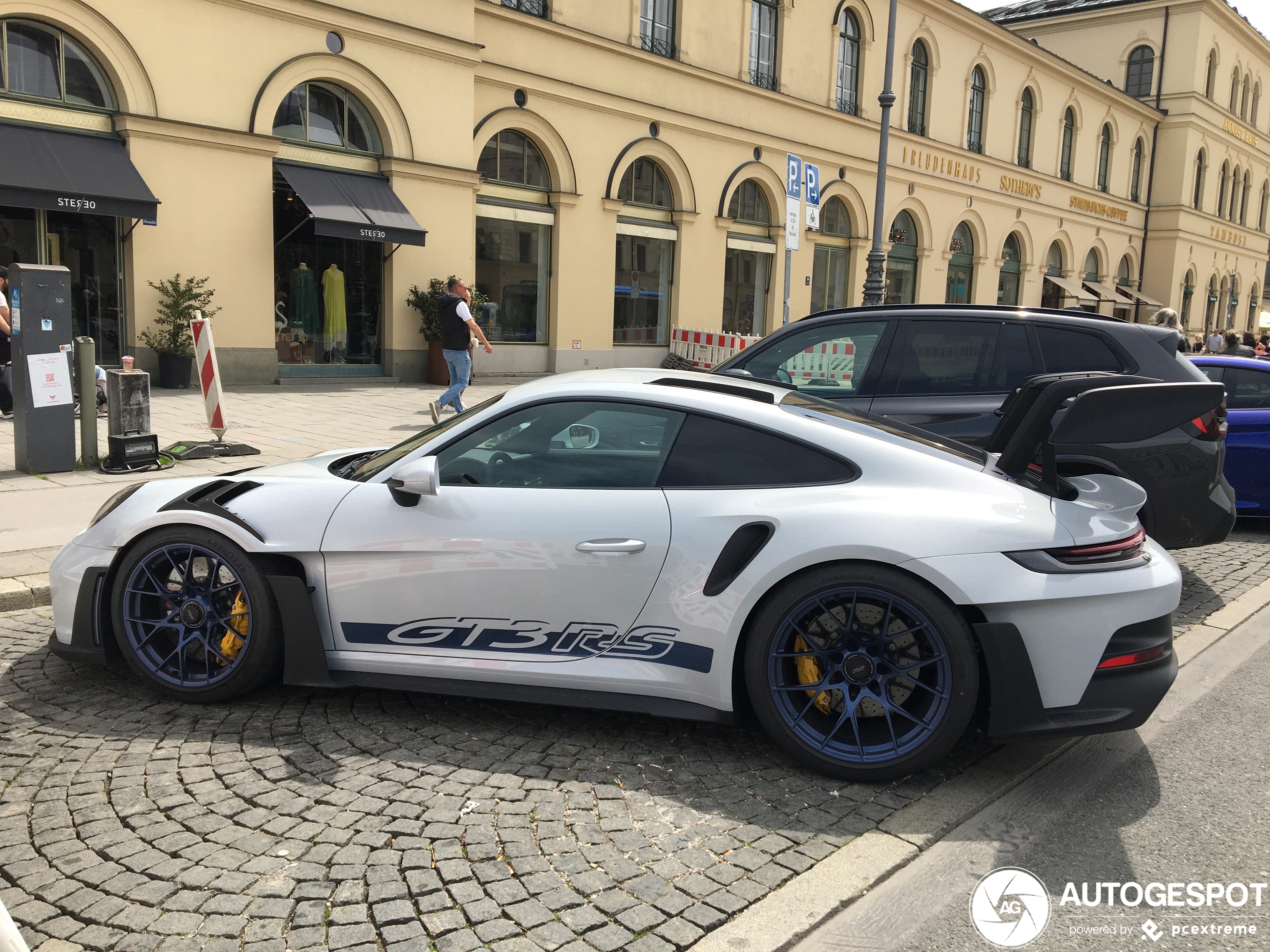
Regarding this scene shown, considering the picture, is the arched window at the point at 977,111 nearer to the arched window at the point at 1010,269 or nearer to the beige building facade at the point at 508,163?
the beige building facade at the point at 508,163

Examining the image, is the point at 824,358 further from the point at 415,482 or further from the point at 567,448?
the point at 415,482

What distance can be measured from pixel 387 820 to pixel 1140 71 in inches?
2054

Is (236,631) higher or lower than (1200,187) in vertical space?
lower

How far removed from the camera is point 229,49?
1532 cm

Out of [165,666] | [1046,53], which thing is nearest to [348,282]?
[165,666]

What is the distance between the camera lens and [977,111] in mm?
33562

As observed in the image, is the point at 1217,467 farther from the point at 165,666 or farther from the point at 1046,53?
the point at 1046,53

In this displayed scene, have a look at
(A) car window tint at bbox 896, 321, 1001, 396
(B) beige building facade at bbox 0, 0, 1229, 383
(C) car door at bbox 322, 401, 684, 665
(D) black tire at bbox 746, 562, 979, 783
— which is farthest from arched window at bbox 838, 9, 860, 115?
(D) black tire at bbox 746, 562, 979, 783

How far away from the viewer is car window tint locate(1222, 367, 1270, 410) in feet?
27.3

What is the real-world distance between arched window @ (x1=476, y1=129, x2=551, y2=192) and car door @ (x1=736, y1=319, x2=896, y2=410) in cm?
1397

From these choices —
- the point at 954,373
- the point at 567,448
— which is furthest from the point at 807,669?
the point at 954,373

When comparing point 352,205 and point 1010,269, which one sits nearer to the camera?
point 352,205

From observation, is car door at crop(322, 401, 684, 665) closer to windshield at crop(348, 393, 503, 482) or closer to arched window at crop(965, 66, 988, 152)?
windshield at crop(348, 393, 503, 482)

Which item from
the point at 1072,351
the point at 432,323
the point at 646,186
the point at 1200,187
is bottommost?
the point at 1072,351
